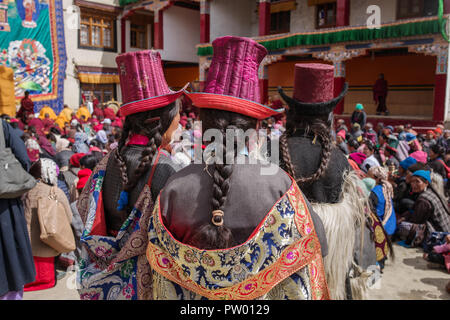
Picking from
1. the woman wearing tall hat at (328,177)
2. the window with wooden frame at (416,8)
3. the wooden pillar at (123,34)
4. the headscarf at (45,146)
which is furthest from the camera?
the wooden pillar at (123,34)

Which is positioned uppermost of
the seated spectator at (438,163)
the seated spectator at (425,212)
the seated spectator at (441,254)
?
the seated spectator at (438,163)

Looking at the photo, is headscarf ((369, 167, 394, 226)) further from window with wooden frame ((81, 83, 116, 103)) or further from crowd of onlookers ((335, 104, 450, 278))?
window with wooden frame ((81, 83, 116, 103))

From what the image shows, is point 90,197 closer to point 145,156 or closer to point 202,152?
point 145,156

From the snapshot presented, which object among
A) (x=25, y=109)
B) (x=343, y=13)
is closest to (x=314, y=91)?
(x=343, y=13)

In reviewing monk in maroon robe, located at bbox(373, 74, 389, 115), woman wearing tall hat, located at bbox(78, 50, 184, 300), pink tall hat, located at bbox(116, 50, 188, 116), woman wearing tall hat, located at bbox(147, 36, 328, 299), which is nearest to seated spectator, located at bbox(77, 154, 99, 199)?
woman wearing tall hat, located at bbox(78, 50, 184, 300)

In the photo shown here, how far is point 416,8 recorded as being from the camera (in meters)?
14.9

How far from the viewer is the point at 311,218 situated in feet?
5.51

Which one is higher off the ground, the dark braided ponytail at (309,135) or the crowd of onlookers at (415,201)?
the dark braided ponytail at (309,135)

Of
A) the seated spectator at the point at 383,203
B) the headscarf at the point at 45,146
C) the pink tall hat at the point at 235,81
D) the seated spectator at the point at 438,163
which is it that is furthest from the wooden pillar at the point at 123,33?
the pink tall hat at the point at 235,81

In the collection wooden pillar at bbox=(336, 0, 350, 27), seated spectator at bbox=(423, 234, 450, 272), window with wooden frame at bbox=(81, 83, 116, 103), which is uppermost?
wooden pillar at bbox=(336, 0, 350, 27)

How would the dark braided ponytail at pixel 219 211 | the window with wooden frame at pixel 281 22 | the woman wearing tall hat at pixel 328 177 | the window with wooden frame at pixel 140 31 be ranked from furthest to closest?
the window with wooden frame at pixel 140 31 → the window with wooden frame at pixel 281 22 → the woman wearing tall hat at pixel 328 177 → the dark braided ponytail at pixel 219 211

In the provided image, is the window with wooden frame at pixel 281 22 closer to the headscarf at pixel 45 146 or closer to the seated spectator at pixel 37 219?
the headscarf at pixel 45 146

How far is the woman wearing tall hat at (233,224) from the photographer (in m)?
1.57

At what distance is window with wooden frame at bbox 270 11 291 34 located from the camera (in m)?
18.8
